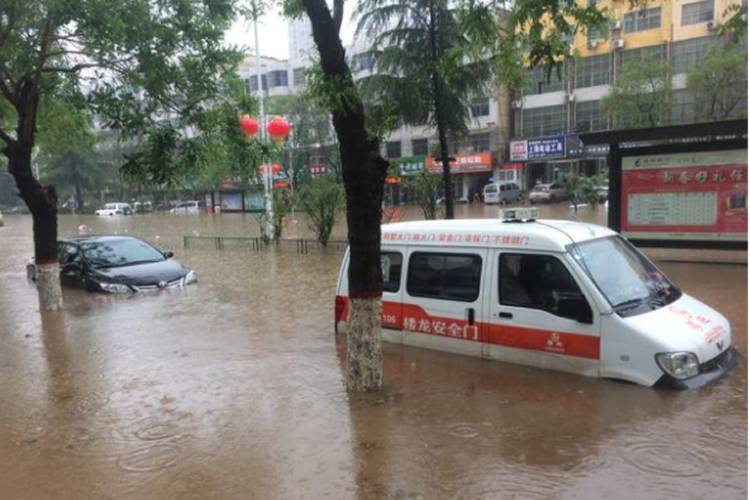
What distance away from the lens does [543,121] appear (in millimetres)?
49250

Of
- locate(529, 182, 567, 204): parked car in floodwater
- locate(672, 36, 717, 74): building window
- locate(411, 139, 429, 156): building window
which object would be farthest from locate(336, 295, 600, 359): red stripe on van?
locate(411, 139, 429, 156): building window

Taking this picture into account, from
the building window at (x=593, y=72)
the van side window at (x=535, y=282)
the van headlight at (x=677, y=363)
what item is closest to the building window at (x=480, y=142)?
the building window at (x=593, y=72)

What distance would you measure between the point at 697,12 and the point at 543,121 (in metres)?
12.8

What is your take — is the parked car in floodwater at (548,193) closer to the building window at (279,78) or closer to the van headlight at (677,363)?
the building window at (279,78)

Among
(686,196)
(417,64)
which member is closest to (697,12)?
(686,196)

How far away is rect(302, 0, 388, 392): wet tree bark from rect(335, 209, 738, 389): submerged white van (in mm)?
1193

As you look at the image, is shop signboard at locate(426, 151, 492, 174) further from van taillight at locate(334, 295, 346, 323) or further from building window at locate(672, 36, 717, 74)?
van taillight at locate(334, 295, 346, 323)

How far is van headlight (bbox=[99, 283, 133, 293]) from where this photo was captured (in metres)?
13.2

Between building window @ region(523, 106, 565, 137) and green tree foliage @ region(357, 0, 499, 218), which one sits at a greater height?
building window @ region(523, 106, 565, 137)

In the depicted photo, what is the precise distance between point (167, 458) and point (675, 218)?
1142cm

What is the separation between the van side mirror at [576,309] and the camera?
5.70 meters

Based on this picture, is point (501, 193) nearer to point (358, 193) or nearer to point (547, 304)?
point (547, 304)

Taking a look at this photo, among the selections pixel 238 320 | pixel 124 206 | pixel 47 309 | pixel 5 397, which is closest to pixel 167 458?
pixel 5 397

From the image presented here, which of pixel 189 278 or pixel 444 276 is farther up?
pixel 444 276
